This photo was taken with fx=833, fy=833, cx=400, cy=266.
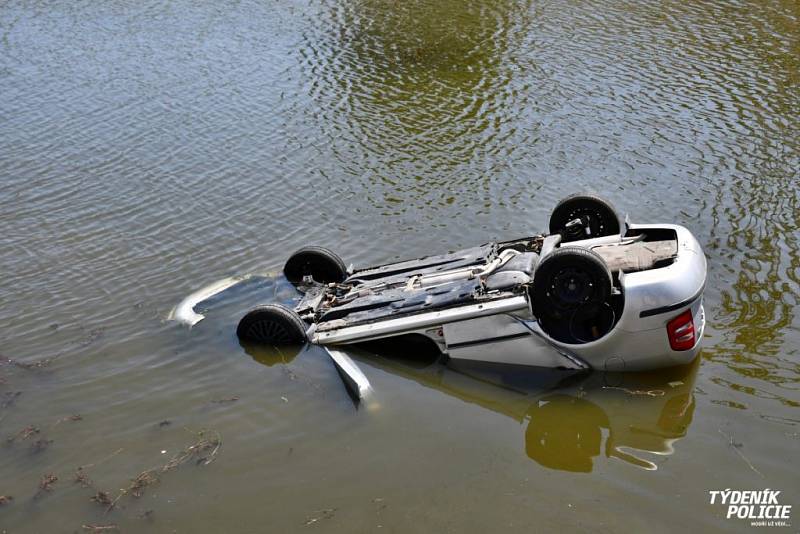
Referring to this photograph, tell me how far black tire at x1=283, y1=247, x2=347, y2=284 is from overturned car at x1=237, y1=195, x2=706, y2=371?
64 cm

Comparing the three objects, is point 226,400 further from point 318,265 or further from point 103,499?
point 318,265

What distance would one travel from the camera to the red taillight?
7.94 meters

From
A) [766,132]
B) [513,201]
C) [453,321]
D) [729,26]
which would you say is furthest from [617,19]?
[453,321]

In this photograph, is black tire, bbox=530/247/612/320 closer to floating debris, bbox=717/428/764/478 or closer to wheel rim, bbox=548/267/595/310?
wheel rim, bbox=548/267/595/310

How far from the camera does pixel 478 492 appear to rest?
7184mm

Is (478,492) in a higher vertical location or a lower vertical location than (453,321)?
lower

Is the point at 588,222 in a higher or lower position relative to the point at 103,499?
higher

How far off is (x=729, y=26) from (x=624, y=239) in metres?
14.7

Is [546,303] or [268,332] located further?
[268,332]

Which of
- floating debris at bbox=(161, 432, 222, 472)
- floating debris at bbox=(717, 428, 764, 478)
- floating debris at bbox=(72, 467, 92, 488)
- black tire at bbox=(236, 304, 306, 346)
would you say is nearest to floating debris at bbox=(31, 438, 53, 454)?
floating debris at bbox=(72, 467, 92, 488)

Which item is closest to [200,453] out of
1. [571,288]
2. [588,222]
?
[571,288]

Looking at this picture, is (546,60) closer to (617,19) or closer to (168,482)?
(617,19)

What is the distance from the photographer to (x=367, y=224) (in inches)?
510

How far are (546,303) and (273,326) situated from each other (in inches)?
125
